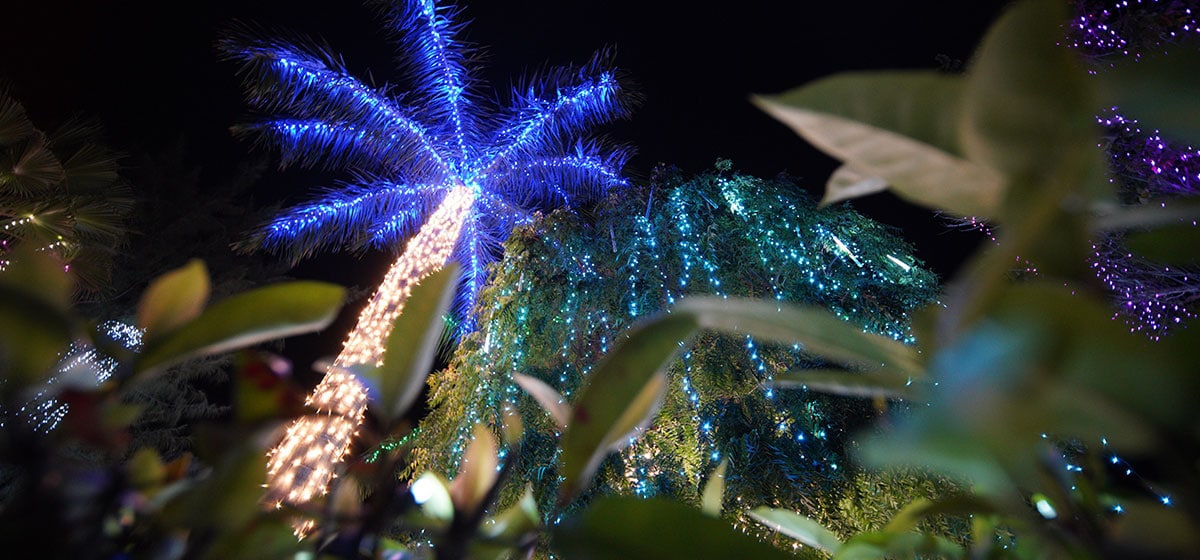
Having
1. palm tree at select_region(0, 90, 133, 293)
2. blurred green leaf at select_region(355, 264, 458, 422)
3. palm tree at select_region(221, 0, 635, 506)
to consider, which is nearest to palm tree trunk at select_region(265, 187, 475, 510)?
palm tree at select_region(221, 0, 635, 506)

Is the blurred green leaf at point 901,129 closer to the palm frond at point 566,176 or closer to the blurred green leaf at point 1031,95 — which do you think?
the blurred green leaf at point 1031,95

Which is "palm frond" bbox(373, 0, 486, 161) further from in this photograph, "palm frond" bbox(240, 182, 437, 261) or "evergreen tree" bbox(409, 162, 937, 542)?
"evergreen tree" bbox(409, 162, 937, 542)

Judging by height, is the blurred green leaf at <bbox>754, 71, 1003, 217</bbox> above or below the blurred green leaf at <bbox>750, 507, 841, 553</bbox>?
above

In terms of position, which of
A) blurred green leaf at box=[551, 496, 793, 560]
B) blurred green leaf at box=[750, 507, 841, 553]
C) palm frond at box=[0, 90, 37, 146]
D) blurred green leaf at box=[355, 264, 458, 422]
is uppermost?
palm frond at box=[0, 90, 37, 146]

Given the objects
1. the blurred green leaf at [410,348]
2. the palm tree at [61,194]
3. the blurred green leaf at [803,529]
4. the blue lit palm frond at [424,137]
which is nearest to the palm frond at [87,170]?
the palm tree at [61,194]

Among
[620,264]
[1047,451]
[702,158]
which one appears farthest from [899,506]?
[702,158]

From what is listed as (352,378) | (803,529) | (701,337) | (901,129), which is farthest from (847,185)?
(352,378)
